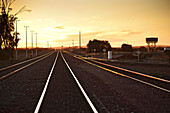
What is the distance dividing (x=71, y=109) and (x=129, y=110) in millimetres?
1975

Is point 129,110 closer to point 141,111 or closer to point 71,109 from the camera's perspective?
point 141,111

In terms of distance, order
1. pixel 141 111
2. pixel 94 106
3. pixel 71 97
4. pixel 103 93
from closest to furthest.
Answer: pixel 141 111 → pixel 94 106 → pixel 71 97 → pixel 103 93

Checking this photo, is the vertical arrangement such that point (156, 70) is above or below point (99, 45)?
below

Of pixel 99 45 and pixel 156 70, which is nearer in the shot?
pixel 156 70

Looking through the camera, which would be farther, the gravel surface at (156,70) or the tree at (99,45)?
the tree at (99,45)

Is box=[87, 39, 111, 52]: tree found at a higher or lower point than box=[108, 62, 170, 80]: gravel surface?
higher

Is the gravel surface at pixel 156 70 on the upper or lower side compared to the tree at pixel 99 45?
lower

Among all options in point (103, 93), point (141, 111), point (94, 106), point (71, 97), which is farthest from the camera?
point (103, 93)

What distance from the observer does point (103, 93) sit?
6.38 m

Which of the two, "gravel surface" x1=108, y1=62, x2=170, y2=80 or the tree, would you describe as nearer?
"gravel surface" x1=108, y1=62, x2=170, y2=80

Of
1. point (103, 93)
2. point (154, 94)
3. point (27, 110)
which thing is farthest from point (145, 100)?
point (27, 110)

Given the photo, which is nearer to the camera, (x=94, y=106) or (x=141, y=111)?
(x=141, y=111)

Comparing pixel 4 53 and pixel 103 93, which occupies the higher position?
pixel 4 53

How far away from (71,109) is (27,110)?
4.99ft
